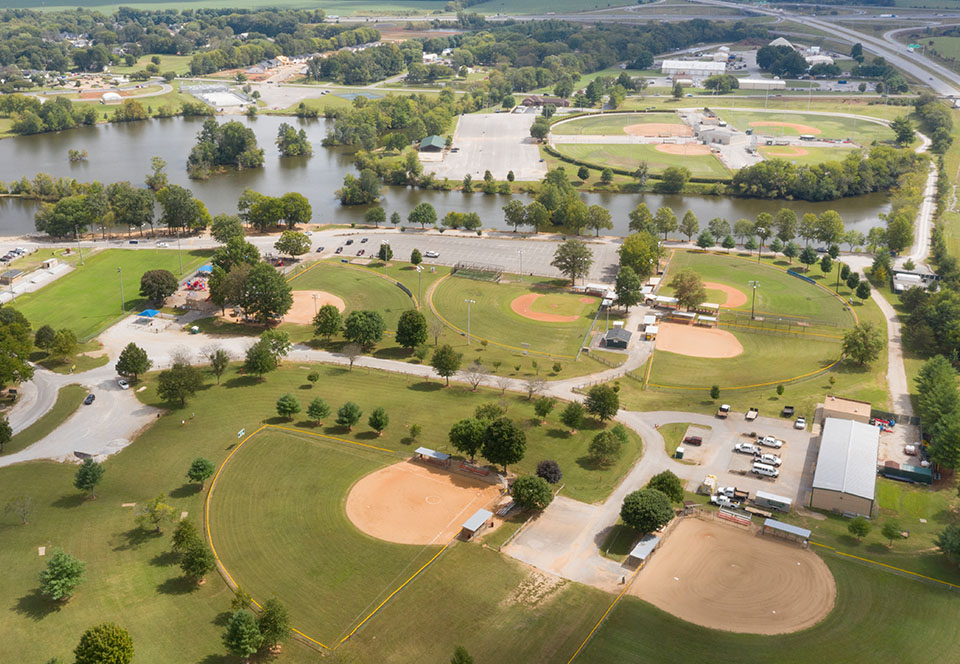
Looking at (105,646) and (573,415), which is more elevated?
(105,646)

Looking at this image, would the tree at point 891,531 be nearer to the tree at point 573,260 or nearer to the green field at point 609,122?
the tree at point 573,260

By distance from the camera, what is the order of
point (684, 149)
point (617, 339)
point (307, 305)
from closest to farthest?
1. point (617, 339)
2. point (307, 305)
3. point (684, 149)

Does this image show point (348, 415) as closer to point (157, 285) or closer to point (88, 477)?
point (88, 477)

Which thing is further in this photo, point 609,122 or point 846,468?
point 609,122

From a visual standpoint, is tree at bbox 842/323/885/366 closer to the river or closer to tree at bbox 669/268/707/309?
tree at bbox 669/268/707/309

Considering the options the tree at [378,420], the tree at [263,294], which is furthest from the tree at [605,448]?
the tree at [263,294]

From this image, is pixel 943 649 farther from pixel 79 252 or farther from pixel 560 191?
pixel 79 252

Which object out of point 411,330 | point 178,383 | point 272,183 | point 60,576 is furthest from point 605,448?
point 272,183
